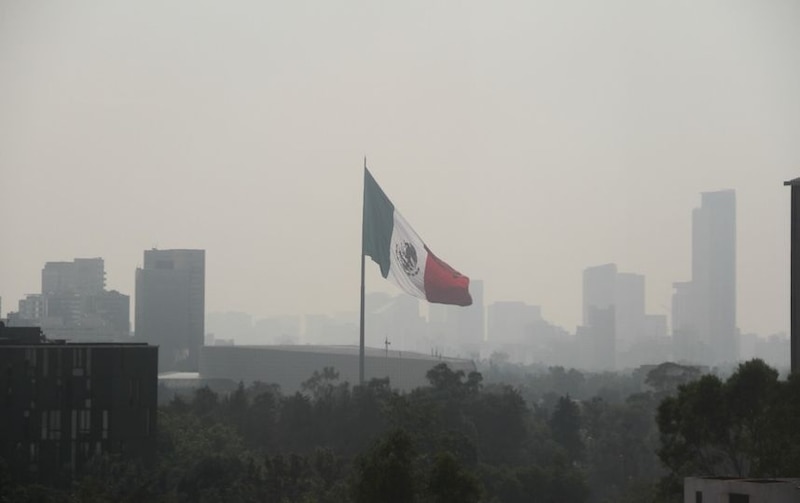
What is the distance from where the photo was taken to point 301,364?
158000mm

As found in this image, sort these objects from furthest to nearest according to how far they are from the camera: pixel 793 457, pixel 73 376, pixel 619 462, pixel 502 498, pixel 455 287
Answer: pixel 619 462 < pixel 455 287 < pixel 502 498 < pixel 73 376 < pixel 793 457

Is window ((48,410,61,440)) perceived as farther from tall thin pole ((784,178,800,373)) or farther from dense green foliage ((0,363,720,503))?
tall thin pole ((784,178,800,373))

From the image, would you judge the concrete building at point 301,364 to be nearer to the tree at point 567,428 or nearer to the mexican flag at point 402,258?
the tree at point 567,428

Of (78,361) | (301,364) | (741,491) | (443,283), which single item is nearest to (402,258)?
(443,283)

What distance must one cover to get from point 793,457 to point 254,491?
863 inches

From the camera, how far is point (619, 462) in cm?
8594

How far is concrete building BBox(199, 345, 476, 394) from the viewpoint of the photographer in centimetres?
14412

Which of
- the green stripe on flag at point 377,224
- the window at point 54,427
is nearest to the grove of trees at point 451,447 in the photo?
the window at point 54,427

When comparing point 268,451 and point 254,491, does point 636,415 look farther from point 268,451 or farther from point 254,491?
point 254,491

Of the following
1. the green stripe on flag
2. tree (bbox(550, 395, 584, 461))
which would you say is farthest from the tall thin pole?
tree (bbox(550, 395, 584, 461))

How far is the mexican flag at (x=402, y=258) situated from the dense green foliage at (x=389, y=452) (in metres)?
5.05

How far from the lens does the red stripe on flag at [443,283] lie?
73.5 meters

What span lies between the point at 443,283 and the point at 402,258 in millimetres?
2194

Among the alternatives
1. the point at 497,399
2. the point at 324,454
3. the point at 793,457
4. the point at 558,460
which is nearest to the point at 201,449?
the point at 324,454
